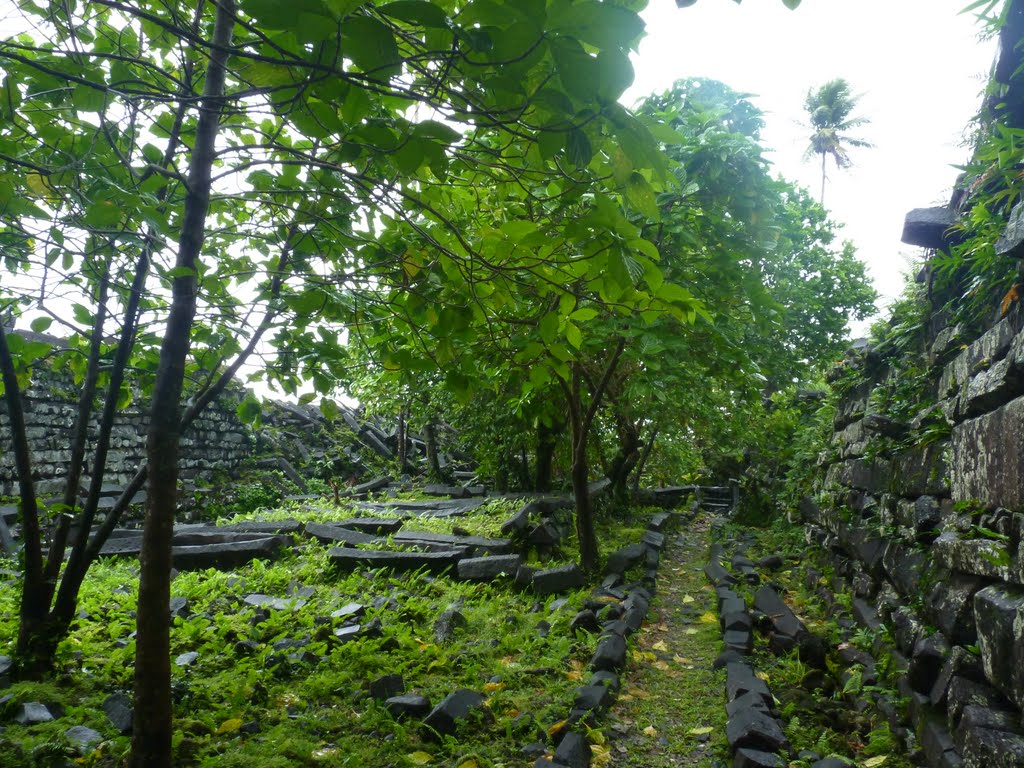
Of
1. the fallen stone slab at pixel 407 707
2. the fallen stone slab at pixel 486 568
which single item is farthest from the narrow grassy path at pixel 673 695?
the fallen stone slab at pixel 486 568

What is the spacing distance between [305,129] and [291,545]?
5.89 metres

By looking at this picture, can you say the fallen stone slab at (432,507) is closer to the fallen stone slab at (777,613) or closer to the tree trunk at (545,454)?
the tree trunk at (545,454)

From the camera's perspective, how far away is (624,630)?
511cm

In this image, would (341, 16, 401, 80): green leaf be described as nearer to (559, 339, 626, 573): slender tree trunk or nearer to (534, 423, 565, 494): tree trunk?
(559, 339, 626, 573): slender tree trunk

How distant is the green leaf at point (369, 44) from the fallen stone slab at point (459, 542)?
5.89 m

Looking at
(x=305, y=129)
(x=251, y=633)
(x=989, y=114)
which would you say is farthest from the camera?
(x=251, y=633)

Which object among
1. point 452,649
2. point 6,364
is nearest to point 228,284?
point 6,364

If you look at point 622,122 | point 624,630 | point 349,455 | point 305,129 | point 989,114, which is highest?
point 989,114

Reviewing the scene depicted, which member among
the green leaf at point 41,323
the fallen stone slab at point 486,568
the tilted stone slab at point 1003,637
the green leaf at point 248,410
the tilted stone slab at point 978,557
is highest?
the green leaf at point 41,323

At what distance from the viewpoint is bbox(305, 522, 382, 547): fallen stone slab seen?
7.09m

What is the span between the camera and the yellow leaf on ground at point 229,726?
3.04 meters

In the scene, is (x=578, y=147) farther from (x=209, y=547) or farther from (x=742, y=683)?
(x=209, y=547)

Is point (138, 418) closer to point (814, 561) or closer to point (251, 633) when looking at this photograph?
point (251, 633)

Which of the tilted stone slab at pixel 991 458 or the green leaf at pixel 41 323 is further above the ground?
the green leaf at pixel 41 323
